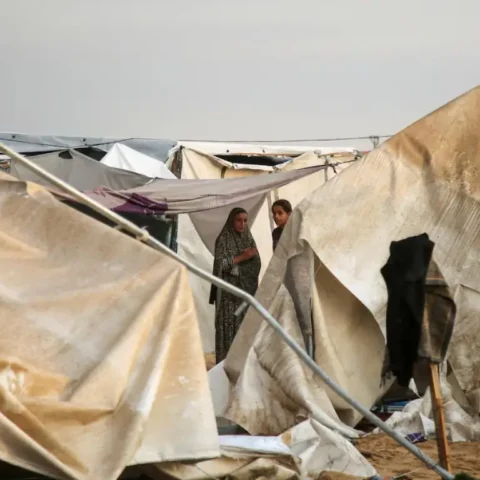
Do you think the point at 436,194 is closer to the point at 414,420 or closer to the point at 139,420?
the point at 414,420

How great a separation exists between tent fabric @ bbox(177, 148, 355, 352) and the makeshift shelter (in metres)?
4.14

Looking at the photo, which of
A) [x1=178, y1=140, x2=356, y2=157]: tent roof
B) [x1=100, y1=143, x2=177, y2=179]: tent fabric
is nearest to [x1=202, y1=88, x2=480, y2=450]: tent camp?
[x1=100, y1=143, x2=177, y2=179]: tent fabric

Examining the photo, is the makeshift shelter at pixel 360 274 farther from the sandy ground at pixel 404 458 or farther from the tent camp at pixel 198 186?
the tent camp at pixel 198 186

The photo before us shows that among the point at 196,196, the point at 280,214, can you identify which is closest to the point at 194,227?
the point at 196,196

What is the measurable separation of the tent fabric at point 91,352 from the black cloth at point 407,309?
101 cm

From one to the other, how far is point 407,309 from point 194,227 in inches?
268

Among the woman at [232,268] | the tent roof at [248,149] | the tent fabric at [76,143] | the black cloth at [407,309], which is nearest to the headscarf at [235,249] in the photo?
the woman at [232,268]

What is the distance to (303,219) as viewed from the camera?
7547mm

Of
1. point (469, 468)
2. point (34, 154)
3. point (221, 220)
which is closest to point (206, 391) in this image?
point (469, 468)

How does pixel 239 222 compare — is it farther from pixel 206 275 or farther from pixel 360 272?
pixel 206 275

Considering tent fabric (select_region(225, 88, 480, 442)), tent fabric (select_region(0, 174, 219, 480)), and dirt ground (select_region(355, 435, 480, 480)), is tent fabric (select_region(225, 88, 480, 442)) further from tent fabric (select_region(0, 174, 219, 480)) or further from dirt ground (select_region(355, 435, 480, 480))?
tent fabric (select_region(0, 174, 219, 480))

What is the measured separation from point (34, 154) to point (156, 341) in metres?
9.20

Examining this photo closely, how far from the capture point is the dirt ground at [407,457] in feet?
19.6

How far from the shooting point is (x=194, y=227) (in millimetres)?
11750
